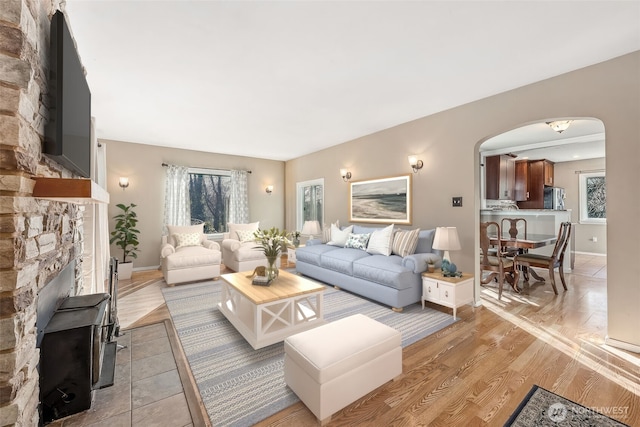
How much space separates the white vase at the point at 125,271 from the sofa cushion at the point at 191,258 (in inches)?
36.0

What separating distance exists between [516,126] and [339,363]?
3.16 meters

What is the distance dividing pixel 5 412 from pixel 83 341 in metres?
0.61

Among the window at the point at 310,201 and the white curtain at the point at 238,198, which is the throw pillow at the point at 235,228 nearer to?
the white curtain at the point at 238,198

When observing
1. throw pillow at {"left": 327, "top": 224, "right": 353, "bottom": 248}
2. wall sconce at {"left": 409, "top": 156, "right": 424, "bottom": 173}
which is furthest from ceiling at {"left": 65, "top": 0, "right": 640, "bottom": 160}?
throw pillow at {"left": 327, "top": 224, "right": 353, "bottom": 248}

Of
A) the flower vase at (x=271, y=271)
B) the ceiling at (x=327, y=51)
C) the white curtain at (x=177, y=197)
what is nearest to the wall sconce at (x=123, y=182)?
the white curtain at (x=177, y=197)

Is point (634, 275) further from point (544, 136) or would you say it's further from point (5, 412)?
point (5, 412)

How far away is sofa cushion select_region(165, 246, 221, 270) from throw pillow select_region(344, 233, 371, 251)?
231 cm

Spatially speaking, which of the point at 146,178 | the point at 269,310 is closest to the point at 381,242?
the point at 269,310

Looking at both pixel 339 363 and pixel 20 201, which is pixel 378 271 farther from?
pixel 20 201

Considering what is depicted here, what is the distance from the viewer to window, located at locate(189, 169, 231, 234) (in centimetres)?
613

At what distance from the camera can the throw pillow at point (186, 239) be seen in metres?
4.87

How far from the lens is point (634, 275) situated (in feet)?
7.54

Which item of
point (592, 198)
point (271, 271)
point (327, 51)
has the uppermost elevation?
point (327, 51)

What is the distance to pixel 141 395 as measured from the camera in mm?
1765
